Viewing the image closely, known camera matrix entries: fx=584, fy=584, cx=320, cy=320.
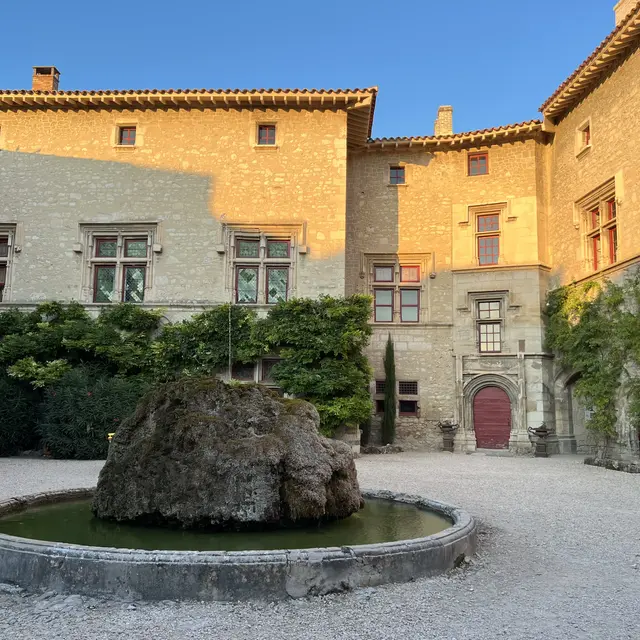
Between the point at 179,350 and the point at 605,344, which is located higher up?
the point at 605,344

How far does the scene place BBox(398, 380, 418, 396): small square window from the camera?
1870 centimetres

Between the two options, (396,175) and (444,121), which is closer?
(396,175)

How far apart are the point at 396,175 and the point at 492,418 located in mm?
8591

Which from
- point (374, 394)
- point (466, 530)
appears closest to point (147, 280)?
point (374, 394)

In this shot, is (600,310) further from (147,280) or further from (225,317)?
(147,280)

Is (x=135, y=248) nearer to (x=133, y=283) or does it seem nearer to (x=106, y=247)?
(x=106, y=247)

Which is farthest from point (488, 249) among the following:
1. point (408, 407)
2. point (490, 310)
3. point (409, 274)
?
point (408, 407)

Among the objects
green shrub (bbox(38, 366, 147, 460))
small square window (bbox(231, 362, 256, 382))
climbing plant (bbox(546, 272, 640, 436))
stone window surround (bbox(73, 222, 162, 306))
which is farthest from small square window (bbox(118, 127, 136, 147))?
climbing plant (bbox(546, 272, 640, 436))

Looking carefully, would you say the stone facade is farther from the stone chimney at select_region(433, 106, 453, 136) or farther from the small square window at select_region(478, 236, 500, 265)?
the stone chimney at select_region(433, 106, 453, 136)

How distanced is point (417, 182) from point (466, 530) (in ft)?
52.2

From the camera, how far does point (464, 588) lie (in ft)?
14.5

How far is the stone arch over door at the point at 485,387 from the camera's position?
1758 centimetres

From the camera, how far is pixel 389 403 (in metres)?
18.0

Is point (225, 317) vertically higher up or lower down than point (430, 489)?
higher up
